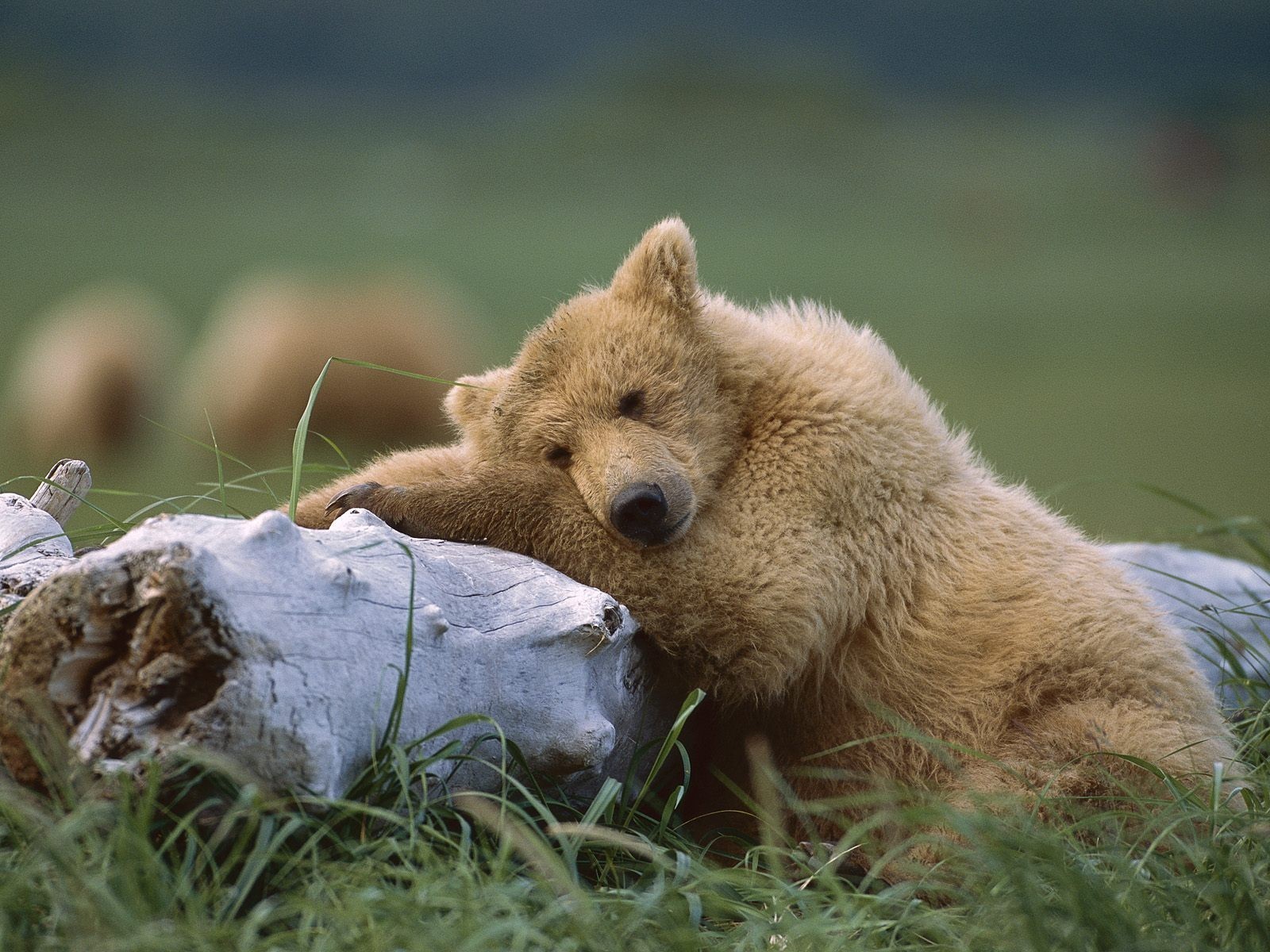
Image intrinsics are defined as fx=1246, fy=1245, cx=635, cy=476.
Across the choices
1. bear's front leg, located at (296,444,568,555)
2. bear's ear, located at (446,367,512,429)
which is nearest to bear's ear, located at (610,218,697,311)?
bear's ear, located at (446,367,512,429)

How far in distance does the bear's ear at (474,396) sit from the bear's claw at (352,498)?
1.61 ft

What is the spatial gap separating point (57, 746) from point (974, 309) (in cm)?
3015

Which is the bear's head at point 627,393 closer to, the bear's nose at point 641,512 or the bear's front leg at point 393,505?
the bear's nose at point 641,512

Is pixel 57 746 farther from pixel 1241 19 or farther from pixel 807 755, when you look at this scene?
pixel 1241 19

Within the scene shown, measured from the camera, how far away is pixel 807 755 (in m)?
3.53

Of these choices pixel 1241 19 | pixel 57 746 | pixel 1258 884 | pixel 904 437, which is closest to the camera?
pixel 57 746

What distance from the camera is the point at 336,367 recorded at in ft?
43.0

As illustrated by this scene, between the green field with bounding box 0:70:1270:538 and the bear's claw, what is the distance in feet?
29.7

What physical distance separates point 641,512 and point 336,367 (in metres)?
10.4

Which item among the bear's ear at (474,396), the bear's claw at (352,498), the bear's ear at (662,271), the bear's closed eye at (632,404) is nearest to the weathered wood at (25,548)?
the bear's claw at (352,498)

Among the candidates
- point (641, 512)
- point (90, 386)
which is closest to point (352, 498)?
point (641, 512)

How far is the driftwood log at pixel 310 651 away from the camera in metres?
2.47

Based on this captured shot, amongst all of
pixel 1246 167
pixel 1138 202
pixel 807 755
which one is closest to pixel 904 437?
pixel 807 755

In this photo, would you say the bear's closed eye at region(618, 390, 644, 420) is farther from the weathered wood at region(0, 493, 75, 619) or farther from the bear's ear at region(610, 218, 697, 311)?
the weathered wood at region(0, 493, 75, 619)
